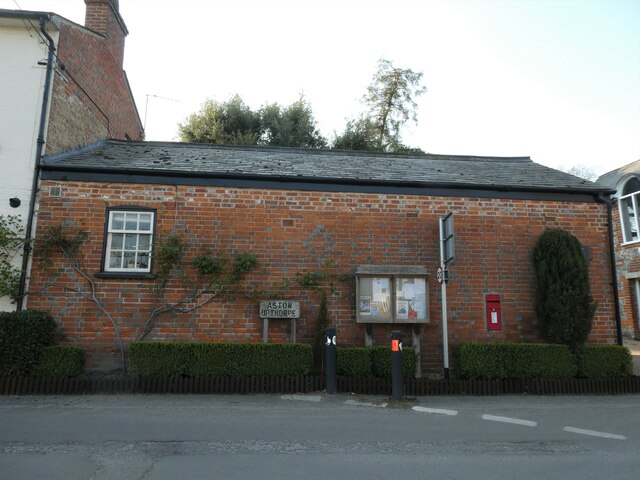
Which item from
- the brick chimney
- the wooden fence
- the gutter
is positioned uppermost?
the brick chimney

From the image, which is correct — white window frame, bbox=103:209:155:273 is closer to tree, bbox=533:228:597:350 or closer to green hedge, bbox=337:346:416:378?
green hedge, bbox=337:346:416:378

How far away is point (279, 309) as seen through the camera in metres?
9.53

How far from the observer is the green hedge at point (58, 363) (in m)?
8.21

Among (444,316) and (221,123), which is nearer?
(444,316)

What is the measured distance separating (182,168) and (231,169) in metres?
1.03

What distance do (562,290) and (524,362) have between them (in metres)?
1.77

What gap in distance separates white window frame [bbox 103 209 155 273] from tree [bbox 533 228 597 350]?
26.2ft

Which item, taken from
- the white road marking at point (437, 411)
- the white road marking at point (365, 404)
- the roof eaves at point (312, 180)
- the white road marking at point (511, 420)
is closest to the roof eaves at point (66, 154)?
the roof eaves at point (312, 180)

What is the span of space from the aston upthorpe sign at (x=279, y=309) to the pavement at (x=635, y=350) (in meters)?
7.77

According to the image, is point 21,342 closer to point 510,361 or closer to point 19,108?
point 19,108

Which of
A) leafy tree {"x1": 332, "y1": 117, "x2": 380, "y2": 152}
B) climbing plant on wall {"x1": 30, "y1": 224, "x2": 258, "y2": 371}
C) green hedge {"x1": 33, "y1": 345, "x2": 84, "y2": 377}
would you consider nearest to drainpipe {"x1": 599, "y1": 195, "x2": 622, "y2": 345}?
climbing plant on wall {"x1": 30, "y1": 224, "x2": 258, "y2": 371}

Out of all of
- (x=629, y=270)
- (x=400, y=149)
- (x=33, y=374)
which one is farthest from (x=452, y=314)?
(x=400, y=149)

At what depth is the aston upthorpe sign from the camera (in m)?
9.51

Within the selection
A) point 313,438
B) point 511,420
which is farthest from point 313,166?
point 313,438
